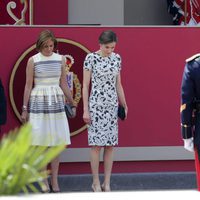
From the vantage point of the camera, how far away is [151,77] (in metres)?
9.38

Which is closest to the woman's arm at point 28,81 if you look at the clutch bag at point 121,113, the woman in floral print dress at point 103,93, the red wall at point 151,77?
the woman in floral print dress at point 103,93

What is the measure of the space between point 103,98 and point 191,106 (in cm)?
213

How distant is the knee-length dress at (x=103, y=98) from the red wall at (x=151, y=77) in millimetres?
1088

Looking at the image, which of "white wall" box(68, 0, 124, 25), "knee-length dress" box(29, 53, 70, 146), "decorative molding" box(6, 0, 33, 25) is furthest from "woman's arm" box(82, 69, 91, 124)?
"white wall" box(68, 0, 124, 25)

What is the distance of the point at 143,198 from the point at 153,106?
5.56 metres

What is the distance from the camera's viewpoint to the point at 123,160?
30.7 ft

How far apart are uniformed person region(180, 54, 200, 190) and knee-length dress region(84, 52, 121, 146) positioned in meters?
2.02

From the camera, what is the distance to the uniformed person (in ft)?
20.1

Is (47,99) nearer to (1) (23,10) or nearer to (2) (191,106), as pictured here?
(2) (191,106)

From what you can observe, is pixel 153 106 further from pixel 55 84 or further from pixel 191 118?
pixel 191 118

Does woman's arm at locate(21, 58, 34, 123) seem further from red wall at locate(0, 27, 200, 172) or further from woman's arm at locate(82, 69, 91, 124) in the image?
red wall at locate(0, 27, 200, 172)

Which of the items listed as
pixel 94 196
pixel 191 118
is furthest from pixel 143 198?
pixel 191 118

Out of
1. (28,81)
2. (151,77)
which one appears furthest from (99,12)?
(28,81)

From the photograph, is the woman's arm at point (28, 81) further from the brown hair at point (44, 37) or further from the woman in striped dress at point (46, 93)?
the brown hair at point (44, 37)
